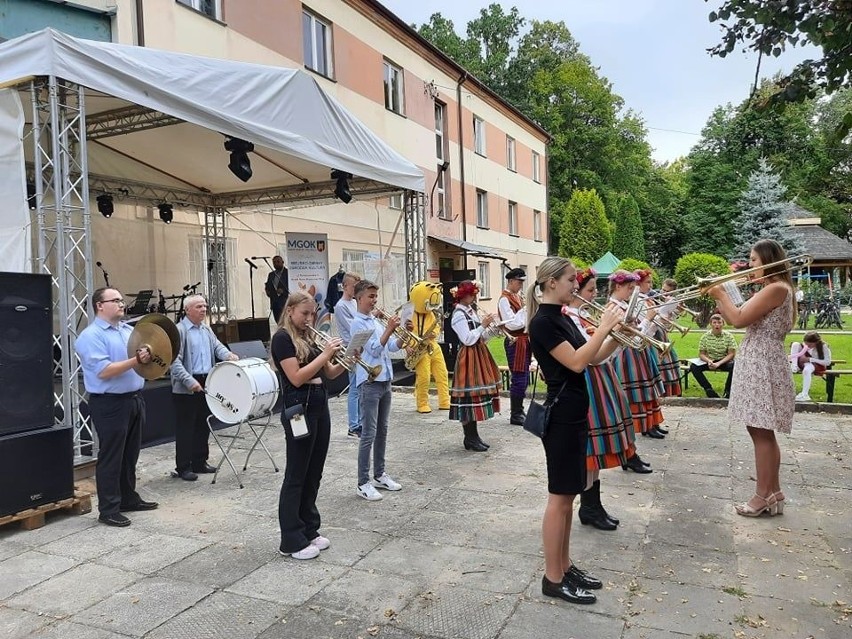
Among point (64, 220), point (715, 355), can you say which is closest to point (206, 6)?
point (64, 220)

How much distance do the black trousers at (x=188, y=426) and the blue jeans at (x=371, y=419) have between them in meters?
1.66

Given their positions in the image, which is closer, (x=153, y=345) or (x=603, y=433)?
(x=603, y=433)

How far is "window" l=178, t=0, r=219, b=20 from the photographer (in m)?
11.1

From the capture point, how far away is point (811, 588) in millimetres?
3557

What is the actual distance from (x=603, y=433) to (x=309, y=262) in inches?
395

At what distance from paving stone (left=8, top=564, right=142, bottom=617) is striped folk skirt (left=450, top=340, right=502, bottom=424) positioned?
11.4ft

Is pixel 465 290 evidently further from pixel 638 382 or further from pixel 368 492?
pixel 368 492

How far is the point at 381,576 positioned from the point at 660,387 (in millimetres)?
3662

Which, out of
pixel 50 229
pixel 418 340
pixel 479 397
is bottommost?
pixel 479 397

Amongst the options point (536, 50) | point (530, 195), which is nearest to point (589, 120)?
point (536, 50)

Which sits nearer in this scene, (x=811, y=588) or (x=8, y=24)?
(x=811, y=588)

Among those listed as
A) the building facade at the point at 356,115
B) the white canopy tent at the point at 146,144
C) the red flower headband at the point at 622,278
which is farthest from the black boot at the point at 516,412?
the building facade at the point at 356,115

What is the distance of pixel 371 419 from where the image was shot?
206 inches

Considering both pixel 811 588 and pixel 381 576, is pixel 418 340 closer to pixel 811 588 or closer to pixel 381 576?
pixel 381 576
